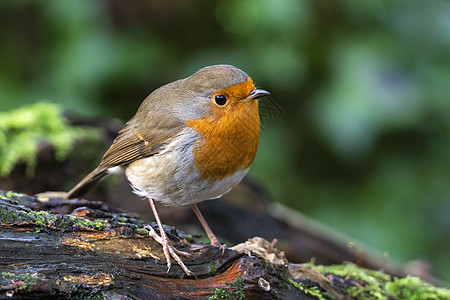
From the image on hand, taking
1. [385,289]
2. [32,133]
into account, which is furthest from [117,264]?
[32,133]

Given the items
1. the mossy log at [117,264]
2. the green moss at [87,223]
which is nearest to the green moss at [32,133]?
the mossy log at [117,264]

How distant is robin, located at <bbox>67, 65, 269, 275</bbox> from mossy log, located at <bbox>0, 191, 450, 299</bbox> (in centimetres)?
18

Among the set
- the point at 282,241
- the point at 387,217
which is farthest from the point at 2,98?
the point at 387,217

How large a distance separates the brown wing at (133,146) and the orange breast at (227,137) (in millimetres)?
229

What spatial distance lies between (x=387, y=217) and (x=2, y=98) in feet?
12.4

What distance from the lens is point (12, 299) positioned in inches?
76.1

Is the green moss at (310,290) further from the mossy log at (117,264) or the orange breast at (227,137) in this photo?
the orange breast at (227,137)

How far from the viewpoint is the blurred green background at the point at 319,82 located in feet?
15.7

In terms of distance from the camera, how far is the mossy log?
82.4 inches

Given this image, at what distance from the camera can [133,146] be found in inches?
126

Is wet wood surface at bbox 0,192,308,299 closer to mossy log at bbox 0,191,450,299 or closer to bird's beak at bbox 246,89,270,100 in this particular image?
mossy log at bbox 0,191,450,299

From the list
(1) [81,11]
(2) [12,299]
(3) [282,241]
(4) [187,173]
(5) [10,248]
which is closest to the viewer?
(2) [12,299]

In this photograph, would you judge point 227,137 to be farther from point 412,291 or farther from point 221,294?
point 412,291

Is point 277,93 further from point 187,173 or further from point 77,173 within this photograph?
point 187,173
